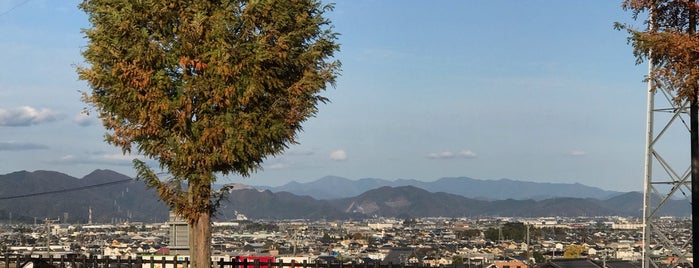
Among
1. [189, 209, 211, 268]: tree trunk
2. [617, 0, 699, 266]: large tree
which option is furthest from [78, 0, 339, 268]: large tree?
[617, 0, 699, 266]: large tree

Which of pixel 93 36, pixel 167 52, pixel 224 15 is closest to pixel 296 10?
pixel 224 15

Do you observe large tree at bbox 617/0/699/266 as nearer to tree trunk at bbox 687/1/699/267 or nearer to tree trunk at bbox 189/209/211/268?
tree trunk at bbox 687/1/699/267

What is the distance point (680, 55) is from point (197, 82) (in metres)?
11.9

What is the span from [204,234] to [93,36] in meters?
6.26

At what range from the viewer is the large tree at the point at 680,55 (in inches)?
726

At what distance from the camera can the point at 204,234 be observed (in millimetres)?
23672

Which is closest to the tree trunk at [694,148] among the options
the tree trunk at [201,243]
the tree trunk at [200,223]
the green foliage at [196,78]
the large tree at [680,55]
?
the large tree at [680,55]

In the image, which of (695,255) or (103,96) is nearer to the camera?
(695,255)

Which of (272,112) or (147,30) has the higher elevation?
(147,30)

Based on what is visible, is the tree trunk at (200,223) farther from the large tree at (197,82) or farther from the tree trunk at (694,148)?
the tree trunk at (694,148)

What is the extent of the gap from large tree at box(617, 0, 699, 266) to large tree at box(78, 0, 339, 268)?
29.7 ft

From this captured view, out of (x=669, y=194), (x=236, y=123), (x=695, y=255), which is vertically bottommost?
(x=695, y=255)

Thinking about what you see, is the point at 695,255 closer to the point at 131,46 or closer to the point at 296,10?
the point at 296,10

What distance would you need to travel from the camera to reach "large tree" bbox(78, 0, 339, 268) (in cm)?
Result: 2192
